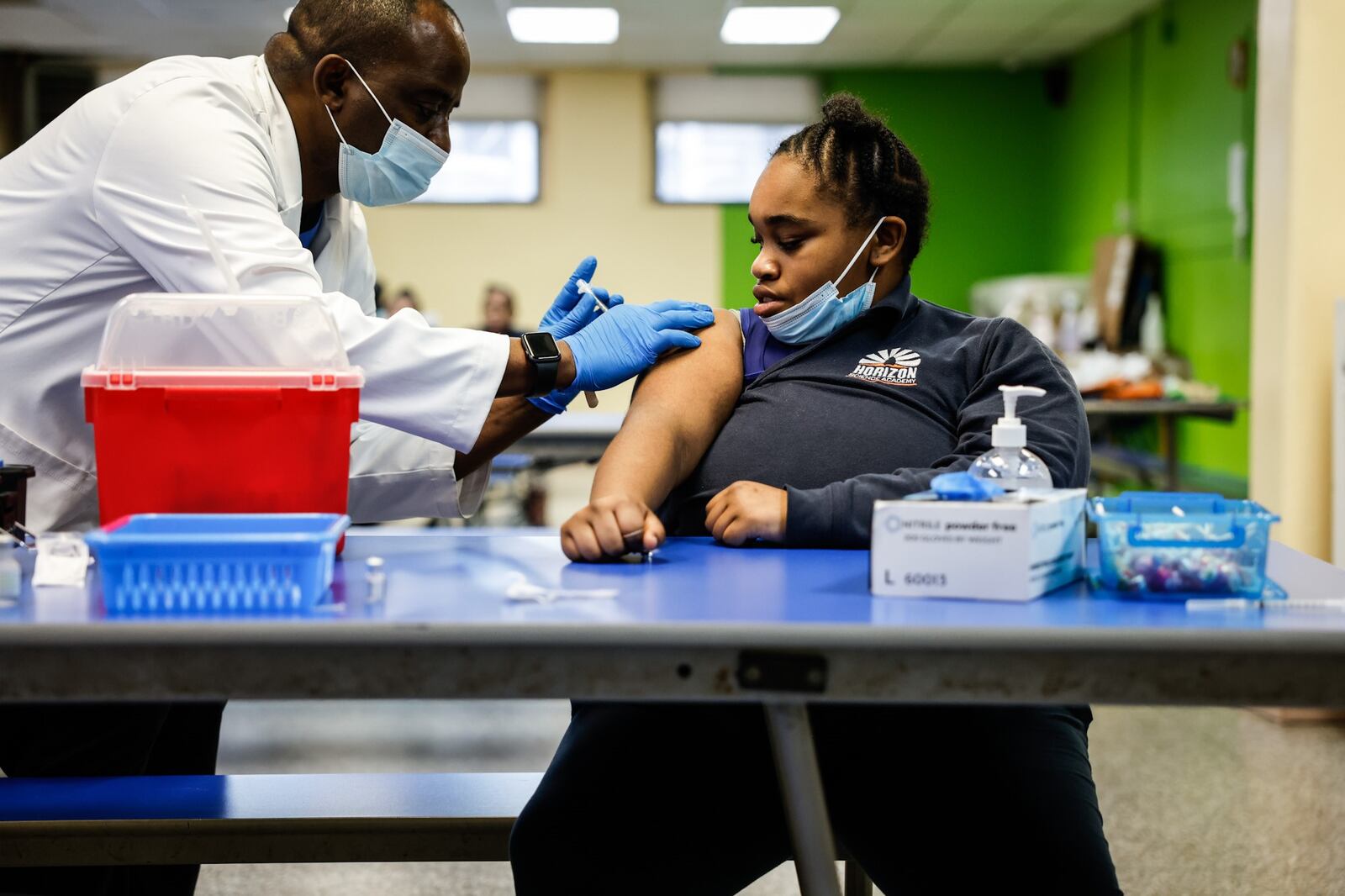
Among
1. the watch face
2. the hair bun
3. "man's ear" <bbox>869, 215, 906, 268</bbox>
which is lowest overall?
the watch face

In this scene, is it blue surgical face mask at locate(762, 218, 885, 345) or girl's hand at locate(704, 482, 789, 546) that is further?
blue surgical face mask at locate(762, 218, 885, 345)

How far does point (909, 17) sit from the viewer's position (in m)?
6.83

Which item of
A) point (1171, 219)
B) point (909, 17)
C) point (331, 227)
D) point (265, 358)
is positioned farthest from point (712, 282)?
point (265, 358)

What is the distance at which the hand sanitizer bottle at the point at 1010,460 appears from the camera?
3.72 ft

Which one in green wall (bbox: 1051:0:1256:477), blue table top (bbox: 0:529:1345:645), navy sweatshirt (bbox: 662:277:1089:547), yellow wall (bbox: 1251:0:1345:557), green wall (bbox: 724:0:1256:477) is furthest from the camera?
green wall (bbox: 724:0:1256:477)

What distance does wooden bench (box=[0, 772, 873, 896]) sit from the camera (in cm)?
143

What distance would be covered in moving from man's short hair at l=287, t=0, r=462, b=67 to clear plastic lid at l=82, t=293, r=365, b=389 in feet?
1.99

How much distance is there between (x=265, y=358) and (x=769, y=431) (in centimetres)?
56

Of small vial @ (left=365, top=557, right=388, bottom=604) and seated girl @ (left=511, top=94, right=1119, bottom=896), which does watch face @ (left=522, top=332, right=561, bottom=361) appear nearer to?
seated girl @ (left=511, top=94, right=1119, bottom=896)

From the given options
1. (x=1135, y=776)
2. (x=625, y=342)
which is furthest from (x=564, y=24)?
(x=625, y=342)

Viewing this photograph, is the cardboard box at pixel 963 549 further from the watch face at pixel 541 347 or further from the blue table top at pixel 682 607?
the watch face at pixel 541 347

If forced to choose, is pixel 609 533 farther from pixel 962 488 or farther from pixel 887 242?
pixel 887 242

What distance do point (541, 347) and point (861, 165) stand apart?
47 centimetres

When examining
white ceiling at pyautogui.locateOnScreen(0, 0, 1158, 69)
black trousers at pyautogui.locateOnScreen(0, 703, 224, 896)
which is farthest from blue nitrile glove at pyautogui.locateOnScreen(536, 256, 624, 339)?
white ceiling at pyautogui.locateOnScreen(0, 0, 1158, 69)
